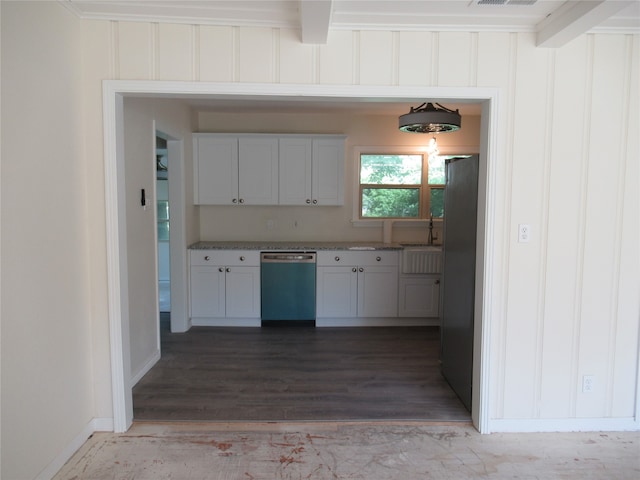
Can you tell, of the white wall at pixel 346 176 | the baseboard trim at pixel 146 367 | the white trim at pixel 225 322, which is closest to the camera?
the baseboard trim at pixel 146 367

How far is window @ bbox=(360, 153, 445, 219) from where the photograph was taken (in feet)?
17.4

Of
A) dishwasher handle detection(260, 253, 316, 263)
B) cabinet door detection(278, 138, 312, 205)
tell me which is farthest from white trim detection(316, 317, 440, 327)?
cabinet door detection(278, 138, 312, 205)

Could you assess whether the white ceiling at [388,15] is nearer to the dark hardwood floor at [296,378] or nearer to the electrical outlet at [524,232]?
the electrical outlet at [524,232]

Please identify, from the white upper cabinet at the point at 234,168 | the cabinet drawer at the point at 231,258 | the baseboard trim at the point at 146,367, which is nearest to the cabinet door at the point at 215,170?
the white upper cabinet at the point at 234,168

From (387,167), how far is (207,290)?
2.68m

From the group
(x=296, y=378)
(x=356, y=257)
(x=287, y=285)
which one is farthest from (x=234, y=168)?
(x=296, y=378)

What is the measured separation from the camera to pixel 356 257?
4676 mm

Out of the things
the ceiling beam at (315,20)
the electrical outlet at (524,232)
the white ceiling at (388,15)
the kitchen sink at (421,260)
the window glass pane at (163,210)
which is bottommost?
the kitchen sink at (421,260)

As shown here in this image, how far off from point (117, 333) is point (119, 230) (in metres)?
0.63

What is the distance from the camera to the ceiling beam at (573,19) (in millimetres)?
1980

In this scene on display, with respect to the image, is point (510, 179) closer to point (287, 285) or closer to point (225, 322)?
Result: point (287, 285)

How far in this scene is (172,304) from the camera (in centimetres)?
452

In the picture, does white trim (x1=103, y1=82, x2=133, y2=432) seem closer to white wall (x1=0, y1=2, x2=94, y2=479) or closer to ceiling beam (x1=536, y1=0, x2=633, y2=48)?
white wall (x1=0, y1=2, x2=94, y2=479)

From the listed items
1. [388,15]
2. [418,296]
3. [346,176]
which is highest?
[388,15]
